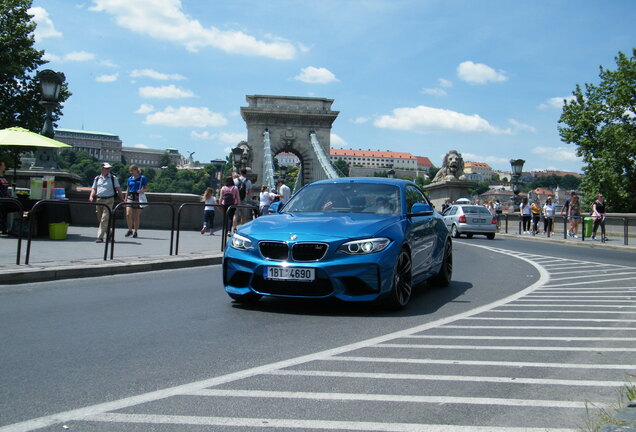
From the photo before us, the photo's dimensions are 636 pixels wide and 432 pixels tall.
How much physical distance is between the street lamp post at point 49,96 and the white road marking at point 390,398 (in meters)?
15.6

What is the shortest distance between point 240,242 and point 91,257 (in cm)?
502

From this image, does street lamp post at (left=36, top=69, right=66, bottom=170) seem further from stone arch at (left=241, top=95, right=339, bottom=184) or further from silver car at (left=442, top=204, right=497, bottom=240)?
stone arch at (left=241, top=95, right=339, bottom=184)

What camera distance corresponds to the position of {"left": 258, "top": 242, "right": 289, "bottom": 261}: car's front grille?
623 centimetres

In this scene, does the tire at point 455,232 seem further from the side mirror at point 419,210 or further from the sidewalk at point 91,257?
the side mirror at point 419,210

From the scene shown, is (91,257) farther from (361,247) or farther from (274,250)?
(361,247)

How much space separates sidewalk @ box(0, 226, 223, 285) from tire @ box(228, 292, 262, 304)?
308 cm

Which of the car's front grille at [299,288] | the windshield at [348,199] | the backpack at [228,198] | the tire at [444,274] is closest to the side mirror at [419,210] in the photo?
the windshield at [348,199]

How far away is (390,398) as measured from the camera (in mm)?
3549

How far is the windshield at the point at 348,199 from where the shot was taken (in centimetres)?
747

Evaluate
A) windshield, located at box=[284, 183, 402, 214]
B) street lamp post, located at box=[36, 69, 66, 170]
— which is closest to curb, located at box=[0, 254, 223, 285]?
windshield, located at box=[284, 183, 402, 214]

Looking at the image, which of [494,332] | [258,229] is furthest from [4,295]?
[494,332]

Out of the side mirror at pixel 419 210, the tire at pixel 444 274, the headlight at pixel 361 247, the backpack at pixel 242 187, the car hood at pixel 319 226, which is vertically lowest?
the tire at pixel 444 274

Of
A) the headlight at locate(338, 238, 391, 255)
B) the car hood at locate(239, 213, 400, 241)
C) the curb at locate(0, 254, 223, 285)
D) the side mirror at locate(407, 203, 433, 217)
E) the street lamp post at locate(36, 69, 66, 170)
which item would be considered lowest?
the curb at locate(0, 254, 223, 285)

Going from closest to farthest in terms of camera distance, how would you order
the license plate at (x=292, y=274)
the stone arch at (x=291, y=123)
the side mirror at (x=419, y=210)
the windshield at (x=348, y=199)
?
the license plate at (x=292, y=274)
the side mirror at (x=419, y=210)
the windshield at (x=348, y=199)
the stone arch at (x=291, y=123)
